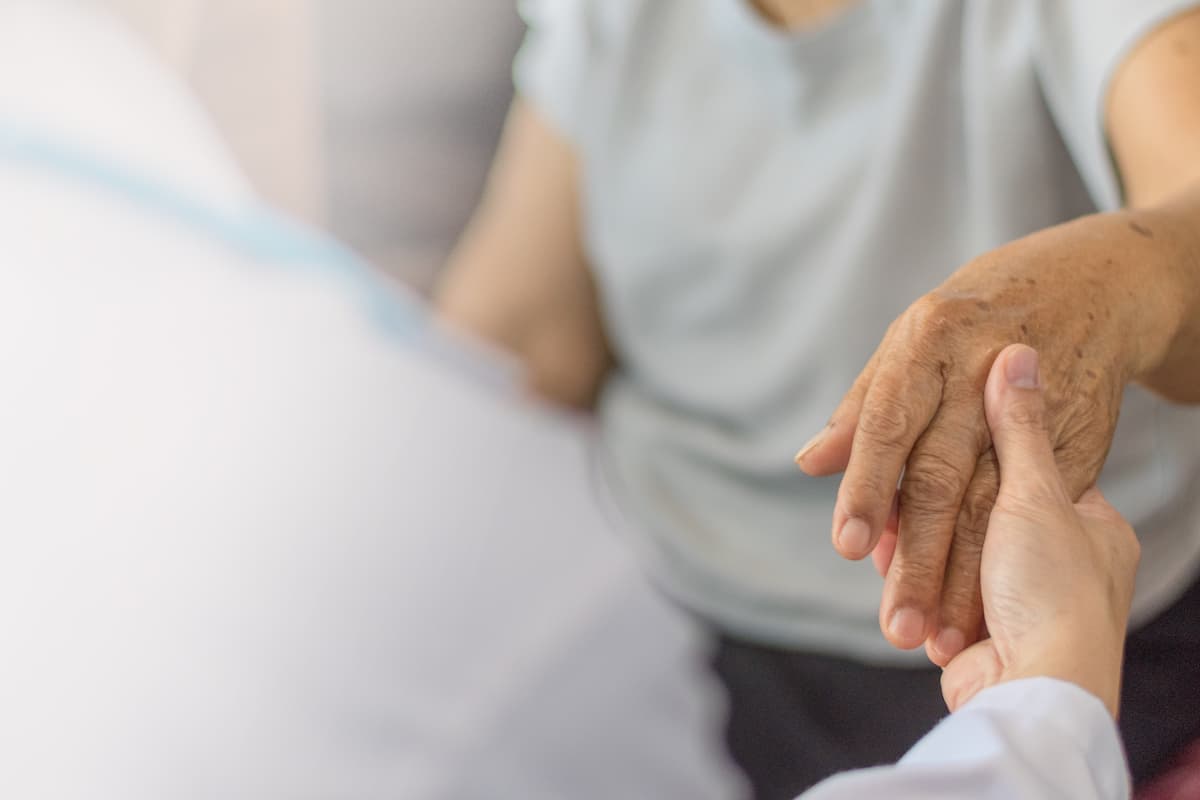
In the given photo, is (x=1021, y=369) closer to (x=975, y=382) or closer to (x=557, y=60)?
(x=975, y=382)

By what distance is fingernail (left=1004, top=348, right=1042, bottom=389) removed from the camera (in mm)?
310

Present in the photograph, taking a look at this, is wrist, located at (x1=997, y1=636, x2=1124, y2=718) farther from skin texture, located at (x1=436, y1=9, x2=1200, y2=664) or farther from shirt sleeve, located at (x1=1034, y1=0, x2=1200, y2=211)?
shirt sleeve, located at (x1=1034, y1=0, x2=1200, y2=211)

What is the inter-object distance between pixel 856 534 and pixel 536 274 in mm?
507

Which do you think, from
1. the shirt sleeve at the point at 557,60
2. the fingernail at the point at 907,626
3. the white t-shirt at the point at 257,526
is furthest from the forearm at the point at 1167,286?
the shirt sleeve at the point at 557,60

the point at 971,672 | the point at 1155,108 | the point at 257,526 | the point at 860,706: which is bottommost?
the point at 257,526

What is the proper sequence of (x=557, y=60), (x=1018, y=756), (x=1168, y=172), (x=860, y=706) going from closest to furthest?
(x=1018, y=756) < (x=1168, y=172) < (x=860, y=706) < (x=557, y=60)

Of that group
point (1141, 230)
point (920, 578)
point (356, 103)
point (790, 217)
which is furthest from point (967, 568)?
point (356, 103)

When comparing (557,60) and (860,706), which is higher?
(557,60)

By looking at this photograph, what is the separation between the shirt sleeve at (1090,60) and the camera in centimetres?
39

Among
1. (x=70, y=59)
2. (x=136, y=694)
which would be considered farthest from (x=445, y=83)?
(x=136, y=694)

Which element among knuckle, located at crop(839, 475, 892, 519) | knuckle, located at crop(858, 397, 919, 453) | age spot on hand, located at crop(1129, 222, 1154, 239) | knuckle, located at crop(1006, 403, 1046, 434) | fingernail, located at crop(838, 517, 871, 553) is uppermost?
age spot on hand, located at crop(1129, 222, 1154, 239)

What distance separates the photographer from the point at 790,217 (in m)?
0.55

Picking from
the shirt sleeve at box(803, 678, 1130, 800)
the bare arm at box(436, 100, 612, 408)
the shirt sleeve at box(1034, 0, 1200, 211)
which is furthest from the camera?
the bare arm at box(436, 100, 612, 408)

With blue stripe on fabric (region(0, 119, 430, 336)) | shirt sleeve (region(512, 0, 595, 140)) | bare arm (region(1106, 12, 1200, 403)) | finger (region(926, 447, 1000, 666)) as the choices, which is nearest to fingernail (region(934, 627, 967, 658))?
finger (region(926, 447, 1000, 666))
